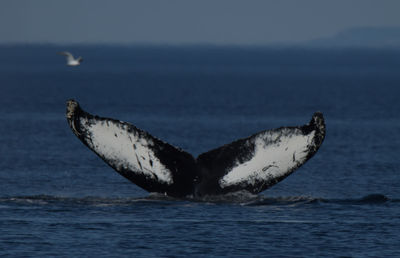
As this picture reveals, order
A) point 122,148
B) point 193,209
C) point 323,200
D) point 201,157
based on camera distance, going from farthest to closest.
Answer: point 323,200 < point 193,209 < point 201,157 < point 122,148

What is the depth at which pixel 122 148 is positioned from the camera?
631 inches

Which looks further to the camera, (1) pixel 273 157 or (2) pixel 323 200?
(2) pixel 323 200

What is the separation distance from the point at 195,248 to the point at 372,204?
186 inches

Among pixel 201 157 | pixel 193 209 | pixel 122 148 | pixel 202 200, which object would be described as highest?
pixel 122 148

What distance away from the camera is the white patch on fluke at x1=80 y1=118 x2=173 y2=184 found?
15.9 meters

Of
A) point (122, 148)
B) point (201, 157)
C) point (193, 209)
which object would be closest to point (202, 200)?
point (193, 209)

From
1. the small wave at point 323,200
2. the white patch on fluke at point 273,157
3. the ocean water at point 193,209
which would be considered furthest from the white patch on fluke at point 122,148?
the small wave at point 323,200

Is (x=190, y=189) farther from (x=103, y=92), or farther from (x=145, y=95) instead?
(x=103, y=92)

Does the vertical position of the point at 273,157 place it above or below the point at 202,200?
above

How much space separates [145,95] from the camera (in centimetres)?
6969

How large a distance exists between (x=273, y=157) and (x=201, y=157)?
1180 mm

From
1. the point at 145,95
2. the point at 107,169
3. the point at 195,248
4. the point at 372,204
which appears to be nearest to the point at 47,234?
the point at 195,248

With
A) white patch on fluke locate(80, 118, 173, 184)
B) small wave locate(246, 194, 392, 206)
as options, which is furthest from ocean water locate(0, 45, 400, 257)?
white patch on fluke locate(80, 118, 173, 184)

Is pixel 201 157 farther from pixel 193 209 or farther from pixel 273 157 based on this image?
pixel 193 209
